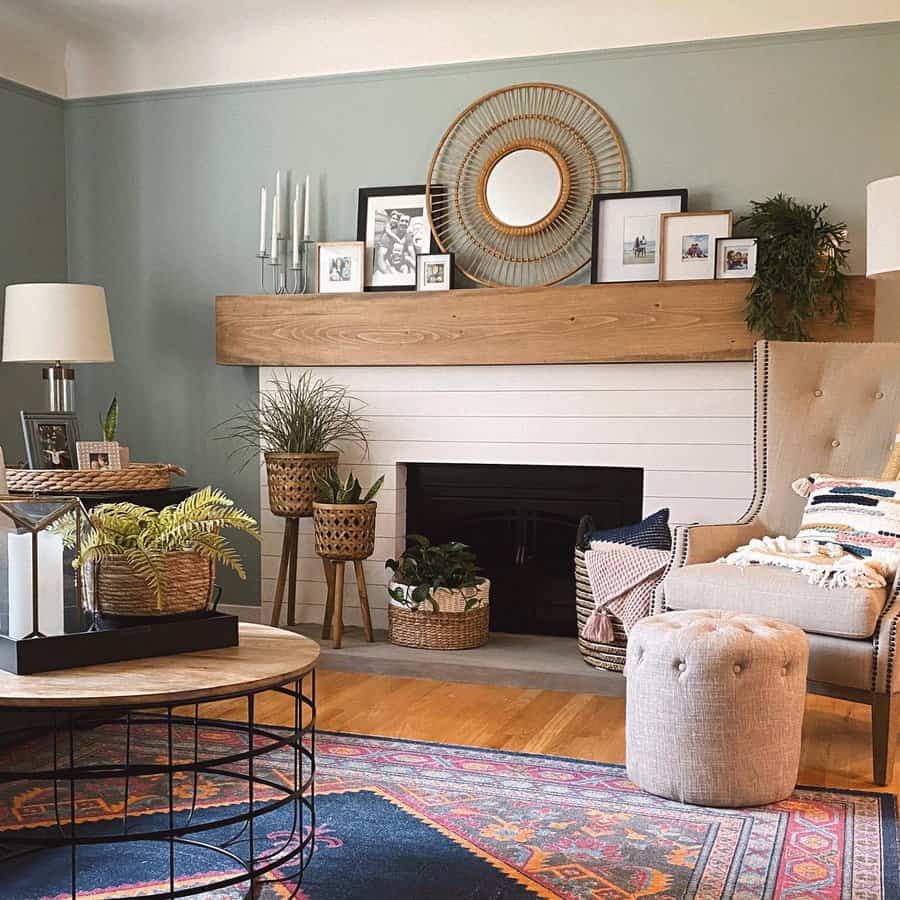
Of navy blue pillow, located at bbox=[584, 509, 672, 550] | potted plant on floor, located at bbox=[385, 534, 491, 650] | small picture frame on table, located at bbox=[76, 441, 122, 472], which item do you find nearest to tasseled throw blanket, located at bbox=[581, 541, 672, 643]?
navy blue pillow, located at bbox=[584, 509, 672, 550]

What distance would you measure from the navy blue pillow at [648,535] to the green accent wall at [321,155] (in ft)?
3.62

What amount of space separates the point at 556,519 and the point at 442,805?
1879mm

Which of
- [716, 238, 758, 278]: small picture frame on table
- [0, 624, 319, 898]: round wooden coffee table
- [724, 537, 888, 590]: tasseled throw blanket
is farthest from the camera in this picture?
[716, 238, 758, 278]: small picture frame on table

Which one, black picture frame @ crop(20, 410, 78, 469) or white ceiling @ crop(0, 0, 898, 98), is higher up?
white ceiling @ crop(0, 0, 898, 98)

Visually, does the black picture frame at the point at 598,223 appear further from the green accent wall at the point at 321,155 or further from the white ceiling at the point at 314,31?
the white ceiling at the point at 314,31

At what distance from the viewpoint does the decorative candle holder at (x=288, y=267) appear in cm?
458

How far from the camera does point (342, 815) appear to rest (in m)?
2.58

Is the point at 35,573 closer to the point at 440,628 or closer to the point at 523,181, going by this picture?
the point at 440,628

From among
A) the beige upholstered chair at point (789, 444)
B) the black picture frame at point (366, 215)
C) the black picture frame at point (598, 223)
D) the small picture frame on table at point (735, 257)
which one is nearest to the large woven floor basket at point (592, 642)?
the beige upholstered chair at point (789, 444)

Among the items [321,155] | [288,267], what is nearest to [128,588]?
[288,267]

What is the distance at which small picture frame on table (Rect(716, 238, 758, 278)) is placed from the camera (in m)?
3.95

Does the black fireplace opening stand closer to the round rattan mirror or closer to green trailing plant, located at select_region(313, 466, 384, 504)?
green trailing plant, located at select_region(313, 466, 384, 504)

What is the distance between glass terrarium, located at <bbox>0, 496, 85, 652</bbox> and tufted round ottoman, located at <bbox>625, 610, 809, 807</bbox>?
1.31 metres

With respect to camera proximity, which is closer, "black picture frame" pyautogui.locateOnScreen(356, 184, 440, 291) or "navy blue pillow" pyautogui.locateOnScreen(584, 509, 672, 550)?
"navy blue pillow" pyautogui.locateOnScreen(584, 509, 672, 550)
